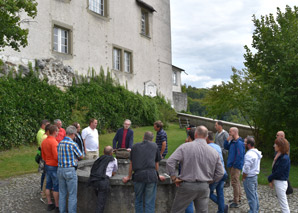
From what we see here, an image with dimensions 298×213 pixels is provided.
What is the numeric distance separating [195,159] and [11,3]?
8542mm

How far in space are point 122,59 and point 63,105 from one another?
7.85m

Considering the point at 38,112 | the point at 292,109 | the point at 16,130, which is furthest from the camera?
the point at 38,112

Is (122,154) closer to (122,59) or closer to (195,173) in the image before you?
(195,173)

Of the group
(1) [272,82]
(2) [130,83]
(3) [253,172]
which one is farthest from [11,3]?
(2) [130,83]

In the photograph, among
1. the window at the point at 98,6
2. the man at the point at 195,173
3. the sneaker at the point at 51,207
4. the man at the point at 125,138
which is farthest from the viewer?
the window at the point at 98,6

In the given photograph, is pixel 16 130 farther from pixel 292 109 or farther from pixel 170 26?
pixel 170 26

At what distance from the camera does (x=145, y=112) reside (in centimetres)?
2244

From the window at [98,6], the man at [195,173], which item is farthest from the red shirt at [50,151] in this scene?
the window at [98,6]

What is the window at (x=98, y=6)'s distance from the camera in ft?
66.2

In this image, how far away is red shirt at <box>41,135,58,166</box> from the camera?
20.2ft

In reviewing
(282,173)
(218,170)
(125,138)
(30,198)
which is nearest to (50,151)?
(30,198)

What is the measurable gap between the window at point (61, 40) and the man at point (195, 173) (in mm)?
14526

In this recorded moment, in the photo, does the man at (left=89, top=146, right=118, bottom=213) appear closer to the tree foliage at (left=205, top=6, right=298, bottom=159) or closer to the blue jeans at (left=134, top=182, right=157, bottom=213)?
the blue jeans at (left=134, top=182, right=157, bottom=213)

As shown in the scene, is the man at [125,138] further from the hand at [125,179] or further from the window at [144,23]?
the window at [144,23]
